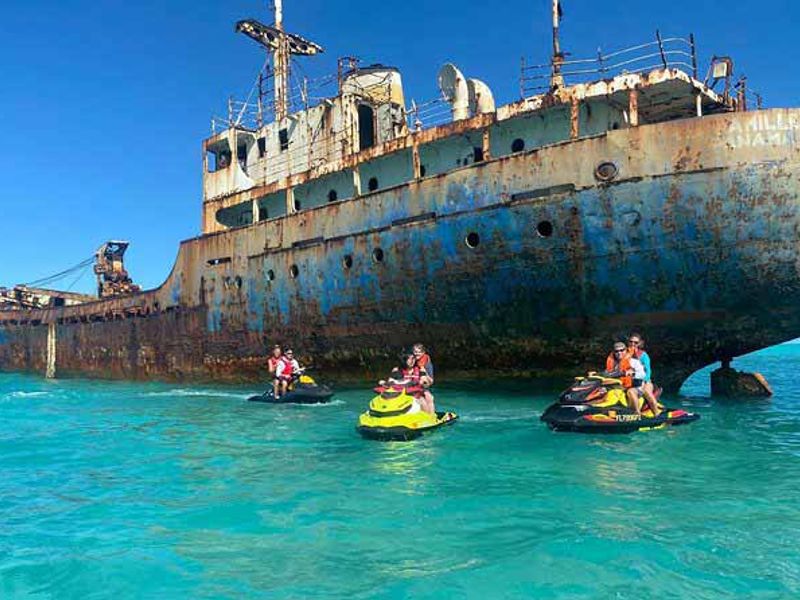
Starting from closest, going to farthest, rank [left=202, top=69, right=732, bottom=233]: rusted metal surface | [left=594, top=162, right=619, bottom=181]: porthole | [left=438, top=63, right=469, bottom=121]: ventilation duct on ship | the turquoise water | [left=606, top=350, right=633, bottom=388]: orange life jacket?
the turquoise water
[left=606, top=350, right=633, bottom=388]: orange life jacket
[left=594, top=162, right=619, bottom=181]: porthole
[left=202, top=69, right=732, bottom=233]: rusted metal surface
[left=438, top=63, right=469, bottom=121]: ventilation duct on ship

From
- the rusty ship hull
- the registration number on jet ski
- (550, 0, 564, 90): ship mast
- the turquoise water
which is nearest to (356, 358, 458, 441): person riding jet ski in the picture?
the turquoise water

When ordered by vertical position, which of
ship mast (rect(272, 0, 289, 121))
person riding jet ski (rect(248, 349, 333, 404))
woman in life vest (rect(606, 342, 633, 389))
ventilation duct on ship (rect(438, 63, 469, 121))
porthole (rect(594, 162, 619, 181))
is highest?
ship mast (rect(272, 0, 289, 121))

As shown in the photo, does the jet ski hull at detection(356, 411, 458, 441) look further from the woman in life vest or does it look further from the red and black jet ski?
the woman in life vest

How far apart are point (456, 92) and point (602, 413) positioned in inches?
426

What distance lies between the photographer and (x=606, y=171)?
13141mm

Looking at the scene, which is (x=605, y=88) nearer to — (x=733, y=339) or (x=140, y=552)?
(x=733, y=339)

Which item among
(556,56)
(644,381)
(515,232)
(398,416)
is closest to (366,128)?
(556,56)

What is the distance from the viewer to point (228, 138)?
23.4 meters

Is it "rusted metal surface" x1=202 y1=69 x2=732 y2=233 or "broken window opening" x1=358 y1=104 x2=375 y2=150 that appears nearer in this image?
"rusted metal surface" x1=202 y1=69 x2=732 y2=233

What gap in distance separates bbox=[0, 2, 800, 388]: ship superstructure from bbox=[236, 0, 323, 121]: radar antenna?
2910 millimetres

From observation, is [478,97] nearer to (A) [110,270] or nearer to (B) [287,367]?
(B) [287,367]

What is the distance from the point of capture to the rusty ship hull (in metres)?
12.2

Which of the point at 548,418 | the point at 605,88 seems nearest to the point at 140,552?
the point at 548,418

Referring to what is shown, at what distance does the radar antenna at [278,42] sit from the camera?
24736 mm
